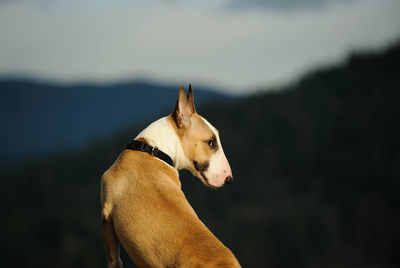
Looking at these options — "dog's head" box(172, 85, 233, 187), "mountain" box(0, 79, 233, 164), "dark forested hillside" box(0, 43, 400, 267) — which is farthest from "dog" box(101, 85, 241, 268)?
"mountain" box(0, 79, 233, 164)

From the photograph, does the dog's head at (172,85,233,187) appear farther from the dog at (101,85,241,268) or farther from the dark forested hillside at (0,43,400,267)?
the dark forested hillside at (0,43,400,267)

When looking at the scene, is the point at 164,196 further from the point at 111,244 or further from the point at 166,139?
the point at 166,139

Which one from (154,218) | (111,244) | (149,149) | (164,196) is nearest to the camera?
(154,218)

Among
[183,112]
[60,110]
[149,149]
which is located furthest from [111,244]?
[60,110]

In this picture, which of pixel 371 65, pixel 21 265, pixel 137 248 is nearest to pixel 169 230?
pixel 137 248

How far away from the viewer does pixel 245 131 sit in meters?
39.8

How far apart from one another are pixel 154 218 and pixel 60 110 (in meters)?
71.8

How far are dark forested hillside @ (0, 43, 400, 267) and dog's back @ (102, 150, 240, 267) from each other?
23.9m

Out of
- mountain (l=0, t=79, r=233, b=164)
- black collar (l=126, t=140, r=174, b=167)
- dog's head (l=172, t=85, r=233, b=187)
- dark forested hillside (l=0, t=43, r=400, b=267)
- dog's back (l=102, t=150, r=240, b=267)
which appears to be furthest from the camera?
mountain (l=0, t=79, r=233, b=164)

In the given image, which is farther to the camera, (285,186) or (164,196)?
(285,186)

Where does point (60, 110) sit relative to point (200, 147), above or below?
below

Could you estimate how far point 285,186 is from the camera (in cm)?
4006

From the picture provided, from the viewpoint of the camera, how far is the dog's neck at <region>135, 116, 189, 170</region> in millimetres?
4738

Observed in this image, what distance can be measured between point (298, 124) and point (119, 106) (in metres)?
44.2
